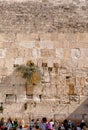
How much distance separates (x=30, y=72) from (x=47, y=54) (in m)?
1.08

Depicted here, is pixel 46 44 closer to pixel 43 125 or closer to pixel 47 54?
pixel 47 54

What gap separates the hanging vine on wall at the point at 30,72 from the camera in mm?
14366

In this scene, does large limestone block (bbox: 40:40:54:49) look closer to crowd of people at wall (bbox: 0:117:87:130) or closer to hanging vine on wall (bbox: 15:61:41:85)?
hanging vine on wall (bbox: 15:61:41:85)

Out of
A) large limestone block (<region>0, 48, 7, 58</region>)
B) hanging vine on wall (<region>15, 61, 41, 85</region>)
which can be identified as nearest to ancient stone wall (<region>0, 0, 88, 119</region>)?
large limestone block (<region>0, 48, 7, 58</region>)

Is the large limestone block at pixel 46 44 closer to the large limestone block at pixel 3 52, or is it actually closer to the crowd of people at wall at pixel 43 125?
the large limestone block at pixel 3 52

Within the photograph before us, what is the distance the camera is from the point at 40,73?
14.5 m

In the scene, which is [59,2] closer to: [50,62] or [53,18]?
[53,18]

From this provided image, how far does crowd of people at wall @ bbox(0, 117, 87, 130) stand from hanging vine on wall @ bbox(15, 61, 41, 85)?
1557 millimetres

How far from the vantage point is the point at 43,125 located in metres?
13.2

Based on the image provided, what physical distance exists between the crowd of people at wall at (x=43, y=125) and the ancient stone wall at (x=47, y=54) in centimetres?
30

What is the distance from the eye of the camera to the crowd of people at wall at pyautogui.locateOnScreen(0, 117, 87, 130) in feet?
43.2

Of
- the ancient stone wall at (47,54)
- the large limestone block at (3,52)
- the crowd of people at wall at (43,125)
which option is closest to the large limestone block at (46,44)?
the ancient stone wall at (47,54)

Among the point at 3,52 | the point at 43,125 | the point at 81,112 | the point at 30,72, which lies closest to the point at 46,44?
the point at 30,72

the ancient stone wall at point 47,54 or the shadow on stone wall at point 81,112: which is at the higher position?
the ancient stone wall at point 47,54
